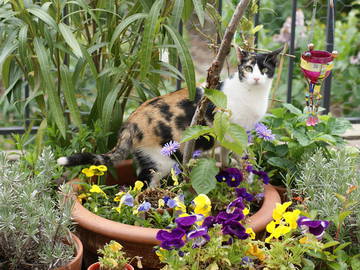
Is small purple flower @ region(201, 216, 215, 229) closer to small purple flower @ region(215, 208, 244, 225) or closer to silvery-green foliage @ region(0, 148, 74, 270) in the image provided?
small purple flower @ region(215, 208, 244, 225)

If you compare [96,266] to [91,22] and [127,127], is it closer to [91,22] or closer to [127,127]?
[127,127]

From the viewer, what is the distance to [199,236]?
1.50 meters

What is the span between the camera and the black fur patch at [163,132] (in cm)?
215

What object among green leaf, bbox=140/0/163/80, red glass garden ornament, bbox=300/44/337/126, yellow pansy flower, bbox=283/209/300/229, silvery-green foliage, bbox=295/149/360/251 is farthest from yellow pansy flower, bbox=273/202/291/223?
A: green leaf, bbox=140/0/163/80

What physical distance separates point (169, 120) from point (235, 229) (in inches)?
27.7

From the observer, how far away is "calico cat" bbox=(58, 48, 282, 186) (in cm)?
215

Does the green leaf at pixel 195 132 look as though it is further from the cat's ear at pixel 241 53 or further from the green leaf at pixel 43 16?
the green leaf at pixel 43 16

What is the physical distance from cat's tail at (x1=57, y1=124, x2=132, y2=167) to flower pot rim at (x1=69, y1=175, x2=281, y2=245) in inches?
6.6

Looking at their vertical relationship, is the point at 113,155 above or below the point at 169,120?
below

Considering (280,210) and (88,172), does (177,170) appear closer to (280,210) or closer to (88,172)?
(88,172)

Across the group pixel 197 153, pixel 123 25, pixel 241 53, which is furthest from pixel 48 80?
pixel 241 53

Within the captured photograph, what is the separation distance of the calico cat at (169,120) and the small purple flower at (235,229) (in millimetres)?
626

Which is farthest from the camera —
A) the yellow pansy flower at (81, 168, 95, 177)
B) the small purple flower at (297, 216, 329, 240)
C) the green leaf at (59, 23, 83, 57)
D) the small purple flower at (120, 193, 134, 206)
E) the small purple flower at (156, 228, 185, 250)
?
the yellow pansy flower at (81, 168, 95, 177)

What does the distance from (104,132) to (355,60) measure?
276 centimetres
